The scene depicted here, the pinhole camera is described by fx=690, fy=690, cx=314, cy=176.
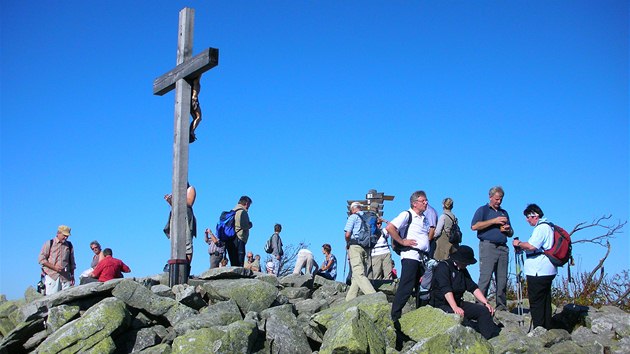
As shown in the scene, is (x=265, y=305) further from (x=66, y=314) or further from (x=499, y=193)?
(x=499, y=193)

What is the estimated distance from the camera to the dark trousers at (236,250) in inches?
525

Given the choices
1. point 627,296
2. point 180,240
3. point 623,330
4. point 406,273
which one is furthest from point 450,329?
point 627,296

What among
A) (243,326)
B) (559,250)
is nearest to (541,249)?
(559,250)

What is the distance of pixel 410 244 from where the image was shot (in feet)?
31.9

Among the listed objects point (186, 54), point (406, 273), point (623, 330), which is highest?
point (186, 54)

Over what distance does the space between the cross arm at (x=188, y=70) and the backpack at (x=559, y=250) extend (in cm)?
591

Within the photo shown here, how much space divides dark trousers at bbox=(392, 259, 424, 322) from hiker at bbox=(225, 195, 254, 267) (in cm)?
444

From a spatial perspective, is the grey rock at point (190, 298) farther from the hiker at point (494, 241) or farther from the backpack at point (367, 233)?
the hiker at point (494, 241)

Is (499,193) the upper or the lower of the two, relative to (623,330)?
upper

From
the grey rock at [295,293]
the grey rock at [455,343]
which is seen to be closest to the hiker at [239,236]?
the grey rock at [295,293]

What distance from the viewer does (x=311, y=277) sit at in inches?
511

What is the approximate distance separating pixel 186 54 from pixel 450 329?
22.2ft

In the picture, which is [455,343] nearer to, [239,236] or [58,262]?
[239,236]

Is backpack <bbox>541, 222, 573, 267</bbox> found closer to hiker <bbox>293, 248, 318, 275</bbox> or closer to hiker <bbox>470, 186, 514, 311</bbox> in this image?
hiker <bbox>470, 186, 514, 311</bbox>
